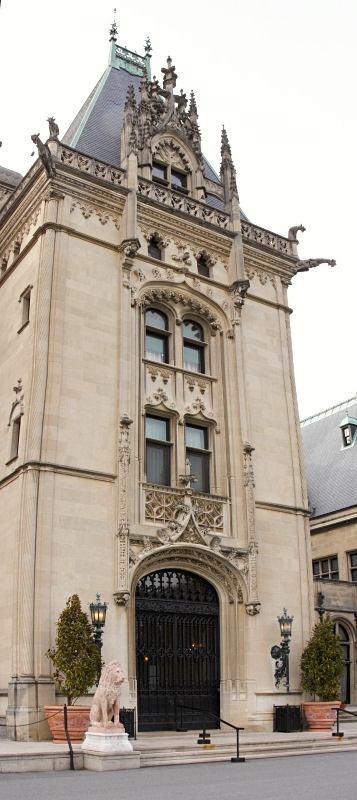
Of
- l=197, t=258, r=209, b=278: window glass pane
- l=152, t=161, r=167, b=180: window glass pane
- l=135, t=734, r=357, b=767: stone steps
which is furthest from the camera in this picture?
l=152, t=161, r=167, b=180: window glass pane

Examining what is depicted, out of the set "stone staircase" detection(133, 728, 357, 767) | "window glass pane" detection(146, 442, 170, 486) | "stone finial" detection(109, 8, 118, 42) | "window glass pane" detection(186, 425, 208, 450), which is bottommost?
"stone staircase" detection(133, 728, 357, 767)

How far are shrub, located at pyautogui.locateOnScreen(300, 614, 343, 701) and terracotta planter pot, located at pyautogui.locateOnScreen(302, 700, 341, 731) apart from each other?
0.38 meters

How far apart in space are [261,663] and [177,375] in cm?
956

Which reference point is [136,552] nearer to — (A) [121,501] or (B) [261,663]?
(A) [121,501]

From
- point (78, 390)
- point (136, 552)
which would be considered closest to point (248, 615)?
point (136, 552)

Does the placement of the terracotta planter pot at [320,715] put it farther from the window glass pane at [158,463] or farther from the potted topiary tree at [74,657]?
the window glass pane at [158,463]

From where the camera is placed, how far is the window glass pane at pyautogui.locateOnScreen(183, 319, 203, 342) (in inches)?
1081

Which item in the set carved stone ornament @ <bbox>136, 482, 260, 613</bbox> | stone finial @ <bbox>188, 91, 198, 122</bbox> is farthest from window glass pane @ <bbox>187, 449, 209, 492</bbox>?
stone finial @ <bbox>188, 91, 198, 122</bbox>

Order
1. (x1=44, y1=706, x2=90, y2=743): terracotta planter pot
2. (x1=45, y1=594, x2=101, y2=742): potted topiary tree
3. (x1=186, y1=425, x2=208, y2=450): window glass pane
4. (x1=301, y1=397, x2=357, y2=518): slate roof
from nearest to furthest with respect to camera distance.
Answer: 1. (x1=44, y1=706, x2=90, y2=743): terracotta planter pot
2. (x1=45, y1=594, x2=101, y2=742): potted topiary tree
3. (x1=186, y1=425, x2=208, y2=450): window glass pane
4. (x1=301, y1=397, x2=357, y2=518): slate roof

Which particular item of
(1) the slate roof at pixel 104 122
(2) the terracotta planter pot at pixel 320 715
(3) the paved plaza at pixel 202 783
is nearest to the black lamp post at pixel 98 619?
(3) the paved plaza at pixel 202 783

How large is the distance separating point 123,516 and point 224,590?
4553mm

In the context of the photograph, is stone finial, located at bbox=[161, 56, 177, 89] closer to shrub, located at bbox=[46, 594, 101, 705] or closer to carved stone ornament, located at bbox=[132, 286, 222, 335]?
carved stone ornament, located at bbox=[132, 286, 222, 335]

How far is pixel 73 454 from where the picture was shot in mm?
22219

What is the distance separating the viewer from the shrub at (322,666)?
76.4 feet
